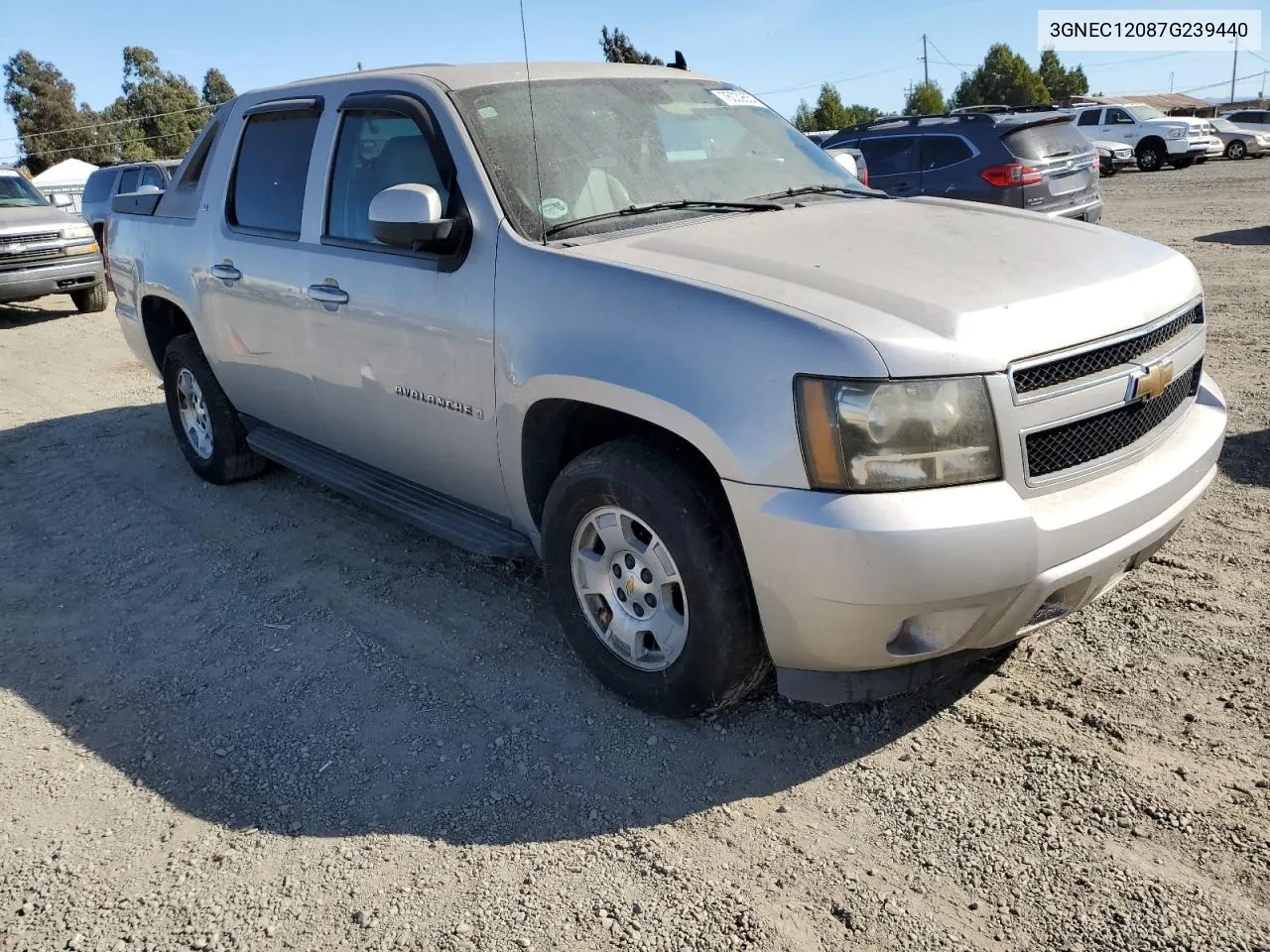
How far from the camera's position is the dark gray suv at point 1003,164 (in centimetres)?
1133

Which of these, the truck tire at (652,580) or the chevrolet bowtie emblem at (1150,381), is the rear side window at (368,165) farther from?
the chevrolet bowtie emblem at (1150,381)

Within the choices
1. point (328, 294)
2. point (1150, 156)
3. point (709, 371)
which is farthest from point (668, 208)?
point (1150, 156)

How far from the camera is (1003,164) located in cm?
1139

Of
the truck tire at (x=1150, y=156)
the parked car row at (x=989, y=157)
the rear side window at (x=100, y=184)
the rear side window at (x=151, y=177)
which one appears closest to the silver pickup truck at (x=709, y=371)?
the parked car row at (x=989, y=157)

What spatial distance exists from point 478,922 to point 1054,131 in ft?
38.3

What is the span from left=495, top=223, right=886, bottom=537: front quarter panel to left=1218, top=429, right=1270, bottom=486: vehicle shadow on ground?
10.3 feet

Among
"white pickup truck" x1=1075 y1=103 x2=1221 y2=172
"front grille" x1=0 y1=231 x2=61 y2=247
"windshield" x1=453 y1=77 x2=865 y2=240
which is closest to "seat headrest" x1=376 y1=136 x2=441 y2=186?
"windshield" x1=453 y1=77 x2=865 y2=240

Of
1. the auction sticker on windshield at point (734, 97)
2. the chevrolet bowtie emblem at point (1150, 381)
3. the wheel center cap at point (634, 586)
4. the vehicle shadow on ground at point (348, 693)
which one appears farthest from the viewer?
the auction sticker on windshield at point (734, 97)

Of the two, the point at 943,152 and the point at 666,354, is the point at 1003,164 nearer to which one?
the point at 943,152

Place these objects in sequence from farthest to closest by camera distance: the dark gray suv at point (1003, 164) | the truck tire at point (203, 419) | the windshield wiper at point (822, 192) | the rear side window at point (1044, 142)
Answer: the rear side window at point (1044, 142)
the dark gray suv at point (1003, 164)
the truck tire at point (203, 419)
the windshield wiper at point (822, 192)

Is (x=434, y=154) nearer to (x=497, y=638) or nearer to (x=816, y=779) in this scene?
(x=497, y=638)

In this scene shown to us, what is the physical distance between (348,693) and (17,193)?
1373 cm

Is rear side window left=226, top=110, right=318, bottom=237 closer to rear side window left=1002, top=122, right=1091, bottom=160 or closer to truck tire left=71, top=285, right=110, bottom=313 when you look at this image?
rear side window left=1002, top=122, right=1091, bottom=160

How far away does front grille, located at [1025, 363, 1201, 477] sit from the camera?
103 inches
